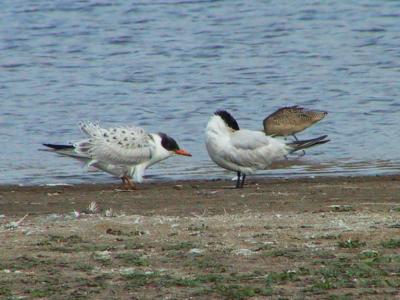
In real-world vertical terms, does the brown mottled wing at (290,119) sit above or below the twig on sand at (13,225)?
below

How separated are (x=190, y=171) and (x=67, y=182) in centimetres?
141

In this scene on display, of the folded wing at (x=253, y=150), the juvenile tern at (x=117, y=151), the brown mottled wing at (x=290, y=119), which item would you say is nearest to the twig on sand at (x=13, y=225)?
the juvenile tern at (x=117, y=151)

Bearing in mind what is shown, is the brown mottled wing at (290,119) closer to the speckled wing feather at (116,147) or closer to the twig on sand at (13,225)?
the speckled wing feather at (116,147)

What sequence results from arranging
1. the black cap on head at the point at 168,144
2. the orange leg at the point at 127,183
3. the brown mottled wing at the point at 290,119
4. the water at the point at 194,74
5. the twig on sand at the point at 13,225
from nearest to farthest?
the twig on sand at the point at 13,225, the orange leg at the point at 127,183, the black cap on head at the point at 168,144, the water at the point at 194,74, the brown mottled wing at the point at 290,119

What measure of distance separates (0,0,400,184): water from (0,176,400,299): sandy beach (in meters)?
2.82

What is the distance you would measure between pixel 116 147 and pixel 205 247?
4.77 m

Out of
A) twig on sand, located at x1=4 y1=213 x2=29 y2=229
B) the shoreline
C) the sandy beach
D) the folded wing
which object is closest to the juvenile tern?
the shoreline

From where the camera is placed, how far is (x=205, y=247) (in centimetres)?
732

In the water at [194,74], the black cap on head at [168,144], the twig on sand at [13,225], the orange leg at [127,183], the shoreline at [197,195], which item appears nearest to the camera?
Result: the twig on sand at [13,225]

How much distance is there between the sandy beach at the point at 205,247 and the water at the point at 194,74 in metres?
2.82

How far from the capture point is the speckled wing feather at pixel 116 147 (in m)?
11.9

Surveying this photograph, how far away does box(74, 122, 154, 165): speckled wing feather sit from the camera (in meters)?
11.9

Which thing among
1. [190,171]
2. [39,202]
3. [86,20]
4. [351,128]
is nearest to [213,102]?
[351,128]

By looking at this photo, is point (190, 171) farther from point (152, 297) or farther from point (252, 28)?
point (252, 28)
